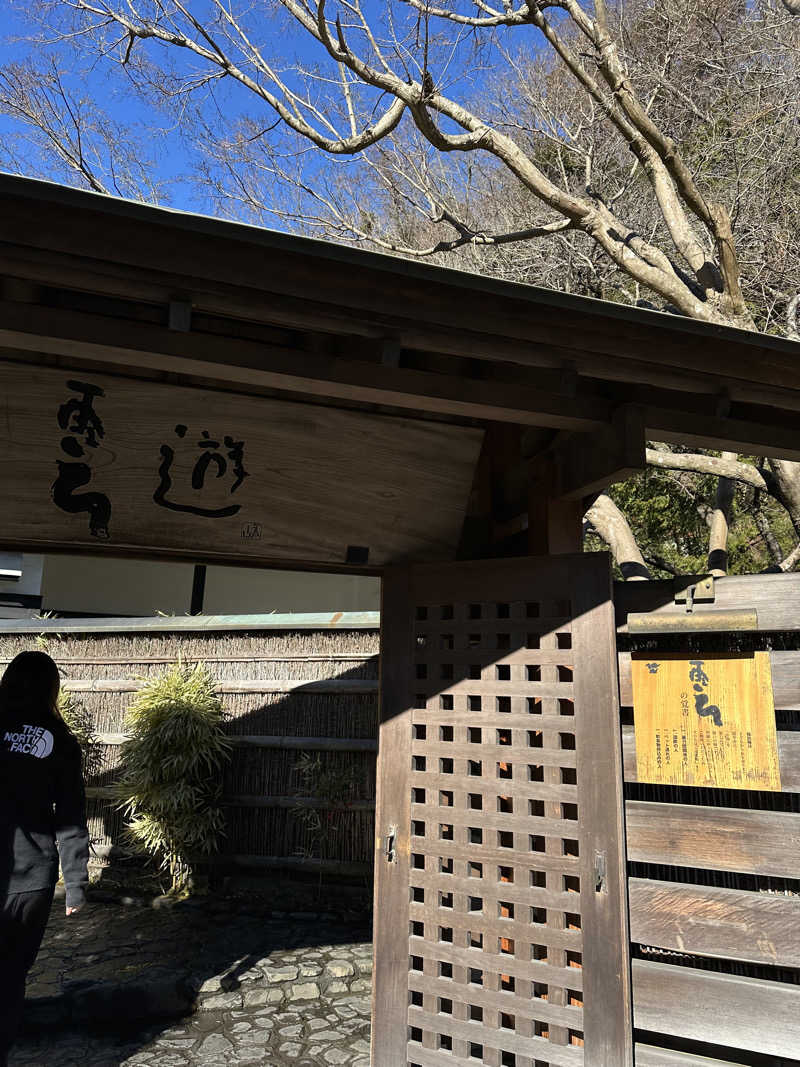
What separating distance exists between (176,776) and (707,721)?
4821 mm

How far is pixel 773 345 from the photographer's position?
306cm

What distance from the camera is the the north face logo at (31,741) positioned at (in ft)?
11.8

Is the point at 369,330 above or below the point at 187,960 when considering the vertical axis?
above

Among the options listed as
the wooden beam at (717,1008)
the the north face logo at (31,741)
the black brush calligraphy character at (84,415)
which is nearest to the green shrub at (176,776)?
the the north face logo at (31,741)

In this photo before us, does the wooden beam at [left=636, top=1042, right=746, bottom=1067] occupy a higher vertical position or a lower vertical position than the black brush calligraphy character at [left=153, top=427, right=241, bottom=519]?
lower

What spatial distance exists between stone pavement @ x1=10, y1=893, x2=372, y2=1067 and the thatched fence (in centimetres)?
61

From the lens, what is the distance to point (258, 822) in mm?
6684

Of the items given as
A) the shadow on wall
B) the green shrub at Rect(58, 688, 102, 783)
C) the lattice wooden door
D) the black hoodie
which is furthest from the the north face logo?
the green shrub at Rect(58, 688, 102, 783)

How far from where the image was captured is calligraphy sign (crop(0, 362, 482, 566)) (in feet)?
10.7

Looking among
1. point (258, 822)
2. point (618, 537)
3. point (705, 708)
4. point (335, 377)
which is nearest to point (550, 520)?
point (705, 708)

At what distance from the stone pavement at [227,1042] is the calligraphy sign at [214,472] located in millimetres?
2602

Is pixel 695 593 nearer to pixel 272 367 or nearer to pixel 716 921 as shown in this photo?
pixel 716 921

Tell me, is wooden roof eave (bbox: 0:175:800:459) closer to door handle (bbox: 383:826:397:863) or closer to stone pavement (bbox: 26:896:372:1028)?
door handle (bbox: 383:826:397:863)

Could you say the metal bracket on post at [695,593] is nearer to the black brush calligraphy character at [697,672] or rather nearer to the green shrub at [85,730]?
the black brush calligraphy character at [697,672]
